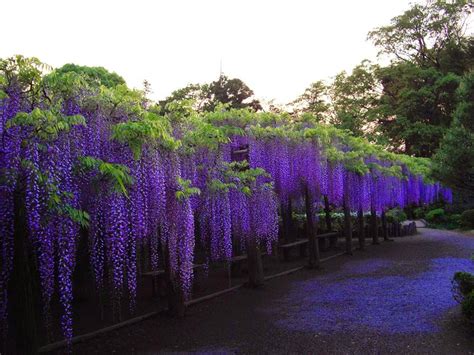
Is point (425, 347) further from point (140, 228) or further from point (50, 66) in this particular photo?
point (50, 66)

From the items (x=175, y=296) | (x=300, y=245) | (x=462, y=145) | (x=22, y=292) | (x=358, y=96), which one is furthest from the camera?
(x=358, y=96)

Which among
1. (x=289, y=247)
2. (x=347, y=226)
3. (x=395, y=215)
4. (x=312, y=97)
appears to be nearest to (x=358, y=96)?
(x=312, y=97)

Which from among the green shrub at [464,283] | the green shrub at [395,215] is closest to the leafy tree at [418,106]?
the green shrub at [395,215]

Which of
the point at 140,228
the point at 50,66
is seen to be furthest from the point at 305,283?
the point at 50,66

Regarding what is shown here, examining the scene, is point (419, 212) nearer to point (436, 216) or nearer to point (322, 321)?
point (436, 216)

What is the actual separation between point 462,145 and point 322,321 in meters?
3.59

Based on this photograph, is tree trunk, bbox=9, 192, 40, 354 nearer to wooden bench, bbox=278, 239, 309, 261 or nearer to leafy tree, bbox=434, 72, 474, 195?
leafy tree, bbox=434, 72, 474, 195

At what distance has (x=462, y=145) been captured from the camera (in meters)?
7.03

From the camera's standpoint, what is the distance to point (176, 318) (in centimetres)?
676

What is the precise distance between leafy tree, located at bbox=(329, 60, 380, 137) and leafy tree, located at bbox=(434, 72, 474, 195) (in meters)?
18.9

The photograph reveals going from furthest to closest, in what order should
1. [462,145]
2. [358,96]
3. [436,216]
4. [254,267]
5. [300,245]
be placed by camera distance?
[358,96] → [436,216] → [300,245] → [254,267] → [462,145]

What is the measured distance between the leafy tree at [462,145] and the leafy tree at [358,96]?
62.1ft

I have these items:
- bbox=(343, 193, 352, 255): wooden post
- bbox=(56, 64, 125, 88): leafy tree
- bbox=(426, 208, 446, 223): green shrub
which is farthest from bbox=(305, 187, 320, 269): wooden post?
bbox=(426, 208, 446, 223): green shrub

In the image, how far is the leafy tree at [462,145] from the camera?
22.9 ft
